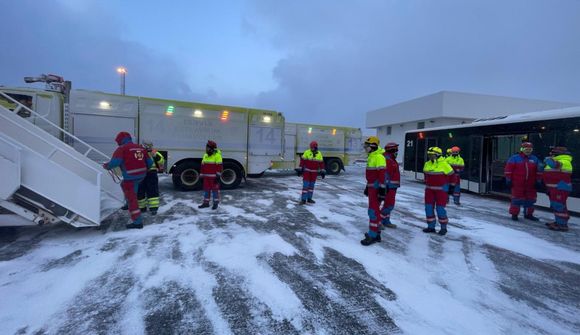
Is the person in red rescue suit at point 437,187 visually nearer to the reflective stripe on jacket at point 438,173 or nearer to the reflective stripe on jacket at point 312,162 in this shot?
the reflective stripe on jacket at point 438,173

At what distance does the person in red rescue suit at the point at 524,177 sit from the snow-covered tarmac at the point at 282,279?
0.99 meters

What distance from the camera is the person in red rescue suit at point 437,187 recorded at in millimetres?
4914

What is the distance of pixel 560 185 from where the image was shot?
5.66 meters

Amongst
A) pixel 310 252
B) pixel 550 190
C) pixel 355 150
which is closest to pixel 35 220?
pixel 310 252

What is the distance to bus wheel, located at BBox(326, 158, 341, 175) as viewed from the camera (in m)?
15.2

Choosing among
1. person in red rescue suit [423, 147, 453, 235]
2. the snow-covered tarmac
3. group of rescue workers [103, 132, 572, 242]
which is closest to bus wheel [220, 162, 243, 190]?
group of rescue workers [103, 132, 572, 242]

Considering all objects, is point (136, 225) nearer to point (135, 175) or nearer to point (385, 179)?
point (135, 175)

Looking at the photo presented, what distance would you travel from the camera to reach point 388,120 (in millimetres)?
32250

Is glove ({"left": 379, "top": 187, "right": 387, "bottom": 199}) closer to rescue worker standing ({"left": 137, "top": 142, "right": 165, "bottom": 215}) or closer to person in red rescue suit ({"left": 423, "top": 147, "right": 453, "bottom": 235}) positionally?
person in red rescue suit ({"left": 423, "top": 147, "right": 453, "bottom": 235})

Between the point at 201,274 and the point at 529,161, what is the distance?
7581mm

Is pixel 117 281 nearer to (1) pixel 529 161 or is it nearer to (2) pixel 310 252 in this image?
(2) pixel 310 252

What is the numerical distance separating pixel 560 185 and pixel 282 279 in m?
6.43

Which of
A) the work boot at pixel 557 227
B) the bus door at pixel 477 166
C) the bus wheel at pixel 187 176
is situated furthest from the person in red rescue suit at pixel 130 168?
the bus door at pixel 477 166

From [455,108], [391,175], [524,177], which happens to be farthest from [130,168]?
[455,108]
